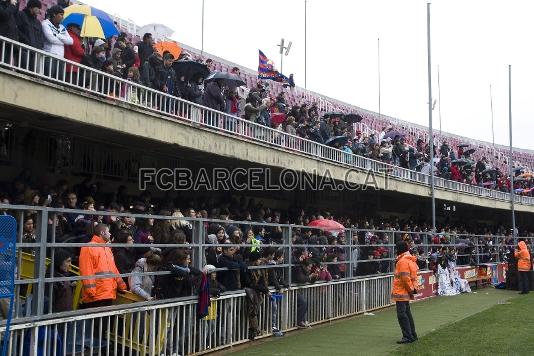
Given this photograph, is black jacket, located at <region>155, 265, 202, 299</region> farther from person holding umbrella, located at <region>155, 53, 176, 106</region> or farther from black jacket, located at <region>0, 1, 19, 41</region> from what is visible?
person holding umbrella, located at <region>155, 53, 176, 106</region>

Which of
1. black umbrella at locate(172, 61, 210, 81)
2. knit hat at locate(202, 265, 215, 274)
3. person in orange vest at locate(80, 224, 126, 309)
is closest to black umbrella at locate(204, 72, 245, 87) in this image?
black umbrella at locate(172, 61, 210, 81)

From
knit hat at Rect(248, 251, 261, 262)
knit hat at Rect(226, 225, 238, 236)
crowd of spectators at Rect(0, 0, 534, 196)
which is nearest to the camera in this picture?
crowd of spectators at Rect(0, 0, 534, 196)

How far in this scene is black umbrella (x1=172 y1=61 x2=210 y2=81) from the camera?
1377 centimetres

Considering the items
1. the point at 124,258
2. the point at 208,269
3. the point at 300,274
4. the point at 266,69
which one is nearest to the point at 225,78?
the point at 300,274

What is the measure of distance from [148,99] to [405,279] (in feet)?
19.0

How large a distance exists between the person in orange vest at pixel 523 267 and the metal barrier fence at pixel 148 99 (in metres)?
5.65

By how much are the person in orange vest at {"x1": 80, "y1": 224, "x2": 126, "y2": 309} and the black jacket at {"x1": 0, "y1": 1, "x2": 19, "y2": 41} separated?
369 cm

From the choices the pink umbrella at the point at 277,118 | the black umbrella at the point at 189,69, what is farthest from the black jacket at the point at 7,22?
the pink umbrella at the point at 277,118

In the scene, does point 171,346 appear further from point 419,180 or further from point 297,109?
point 419,180

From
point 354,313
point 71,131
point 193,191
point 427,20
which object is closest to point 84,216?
point 71,131

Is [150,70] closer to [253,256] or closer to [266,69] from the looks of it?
[253,256]

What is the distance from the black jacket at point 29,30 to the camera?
981cm

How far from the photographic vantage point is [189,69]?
45.6ft

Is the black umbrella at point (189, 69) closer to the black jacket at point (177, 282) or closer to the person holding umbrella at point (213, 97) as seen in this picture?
the person holding umbrella at point (213, 97)
